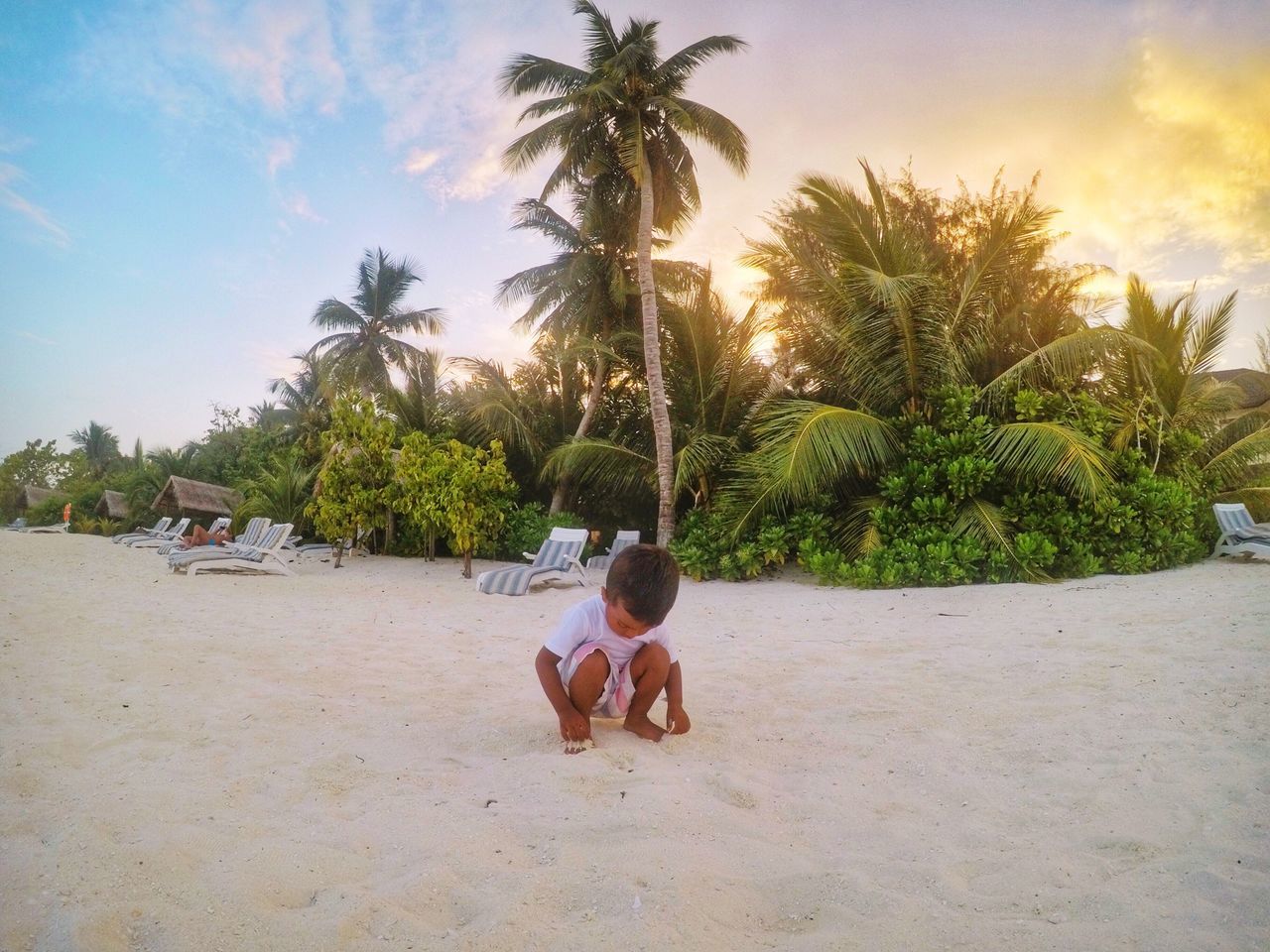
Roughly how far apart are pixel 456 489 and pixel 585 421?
482 cm

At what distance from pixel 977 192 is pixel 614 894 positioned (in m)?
17.9

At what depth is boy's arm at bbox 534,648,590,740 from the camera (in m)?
2.80

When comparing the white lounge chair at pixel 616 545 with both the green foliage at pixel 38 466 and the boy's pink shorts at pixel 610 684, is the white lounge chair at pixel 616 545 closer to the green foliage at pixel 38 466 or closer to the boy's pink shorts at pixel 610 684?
the boy's pink shorts at pixel 610 684

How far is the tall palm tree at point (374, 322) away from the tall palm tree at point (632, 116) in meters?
13.1

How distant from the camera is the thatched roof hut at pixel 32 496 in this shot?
38.2m

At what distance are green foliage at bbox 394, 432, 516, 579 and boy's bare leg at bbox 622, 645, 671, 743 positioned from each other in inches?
366

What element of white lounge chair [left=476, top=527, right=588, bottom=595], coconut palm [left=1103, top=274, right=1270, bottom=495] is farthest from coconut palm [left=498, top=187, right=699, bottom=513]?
coconut palm [left=1103, top=274, right=1270, bottom=495]

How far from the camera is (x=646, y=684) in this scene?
2.95m

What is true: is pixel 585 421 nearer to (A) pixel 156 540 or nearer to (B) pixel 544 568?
(B) pixel 544 568

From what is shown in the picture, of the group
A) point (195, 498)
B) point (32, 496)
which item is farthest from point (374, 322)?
point (32, 496)

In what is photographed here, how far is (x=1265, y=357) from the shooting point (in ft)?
61.3

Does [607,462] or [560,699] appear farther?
[607,462]

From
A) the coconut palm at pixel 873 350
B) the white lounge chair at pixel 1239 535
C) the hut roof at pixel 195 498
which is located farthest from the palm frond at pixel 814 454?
the hut roof at pixel 195 498

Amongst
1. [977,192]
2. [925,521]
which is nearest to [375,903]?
[925,521]
